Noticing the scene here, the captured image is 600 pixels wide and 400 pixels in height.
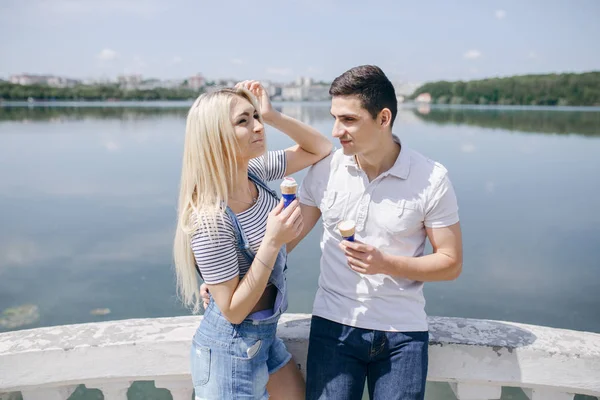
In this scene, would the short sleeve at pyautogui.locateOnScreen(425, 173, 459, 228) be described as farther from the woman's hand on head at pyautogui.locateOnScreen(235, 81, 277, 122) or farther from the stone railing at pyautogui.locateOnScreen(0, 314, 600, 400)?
the woman's hand on head at pyautogui.locateOnScreen(235, 81, 277, 122)

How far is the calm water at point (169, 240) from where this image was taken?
34.1 feet

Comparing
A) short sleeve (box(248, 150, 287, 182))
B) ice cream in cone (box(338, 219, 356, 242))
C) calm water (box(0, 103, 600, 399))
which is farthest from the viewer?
calm water (box(0, 103, 600, 399))

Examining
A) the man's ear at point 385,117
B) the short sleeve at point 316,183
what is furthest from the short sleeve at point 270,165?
the man's ear at point 385,117

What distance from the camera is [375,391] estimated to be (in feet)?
7.05

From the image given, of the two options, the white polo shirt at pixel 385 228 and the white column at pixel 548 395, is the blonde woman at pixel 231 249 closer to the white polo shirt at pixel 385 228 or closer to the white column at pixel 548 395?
the white polo shirt at pixel 385 228

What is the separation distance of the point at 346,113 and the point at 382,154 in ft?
0.85

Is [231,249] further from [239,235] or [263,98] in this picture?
[263,98]

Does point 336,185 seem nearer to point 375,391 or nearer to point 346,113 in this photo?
point 346,113

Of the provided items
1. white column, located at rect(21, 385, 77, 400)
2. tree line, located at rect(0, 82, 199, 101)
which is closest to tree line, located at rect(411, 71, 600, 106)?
tree line, located at rect(0, 82, 199, 101)

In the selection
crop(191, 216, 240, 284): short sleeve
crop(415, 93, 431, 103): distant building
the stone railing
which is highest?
crop(191, 216, 240, 284): short sleeve

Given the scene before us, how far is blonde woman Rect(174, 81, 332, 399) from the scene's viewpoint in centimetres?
185

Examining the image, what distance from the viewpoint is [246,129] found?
2.04m

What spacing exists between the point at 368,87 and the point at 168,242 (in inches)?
473

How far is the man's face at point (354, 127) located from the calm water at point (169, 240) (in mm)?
7206
